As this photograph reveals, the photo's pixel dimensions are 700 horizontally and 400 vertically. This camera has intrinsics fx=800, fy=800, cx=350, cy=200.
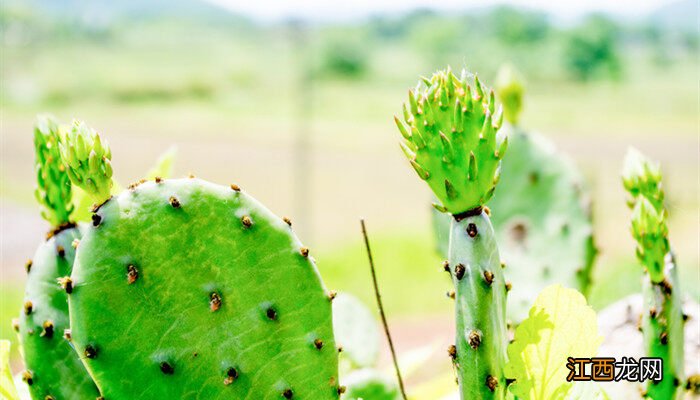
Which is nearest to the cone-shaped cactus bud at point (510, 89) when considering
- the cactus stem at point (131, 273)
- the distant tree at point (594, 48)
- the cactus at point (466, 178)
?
the cactus at point (466, 178)

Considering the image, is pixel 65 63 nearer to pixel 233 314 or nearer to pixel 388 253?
pixel 388 253

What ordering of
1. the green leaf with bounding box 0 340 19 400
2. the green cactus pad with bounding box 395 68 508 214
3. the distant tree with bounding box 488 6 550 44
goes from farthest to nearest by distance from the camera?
1. the distant tree with bounding box 488 6 550 44
2. the green leaf with bounding box 0 340 19 400
3. the green cactus pad with bounding box 395 68 508 214

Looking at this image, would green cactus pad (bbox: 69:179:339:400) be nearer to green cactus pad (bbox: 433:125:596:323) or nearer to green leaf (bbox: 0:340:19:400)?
green leaf (bbox: 0:340:19:400)

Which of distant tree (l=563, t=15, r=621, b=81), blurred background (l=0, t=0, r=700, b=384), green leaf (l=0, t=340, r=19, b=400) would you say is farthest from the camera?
distant tree (l=563, t=15, r=621, b=81)

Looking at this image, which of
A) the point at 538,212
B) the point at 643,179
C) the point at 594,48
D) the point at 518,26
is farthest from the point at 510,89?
the point at 518,26

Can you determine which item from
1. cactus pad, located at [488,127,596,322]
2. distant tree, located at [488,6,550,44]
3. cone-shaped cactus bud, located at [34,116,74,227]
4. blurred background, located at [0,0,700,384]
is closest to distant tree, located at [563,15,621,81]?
blurred background, located at [0,0,700,384]

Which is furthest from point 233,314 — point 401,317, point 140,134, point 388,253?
point 140,134
